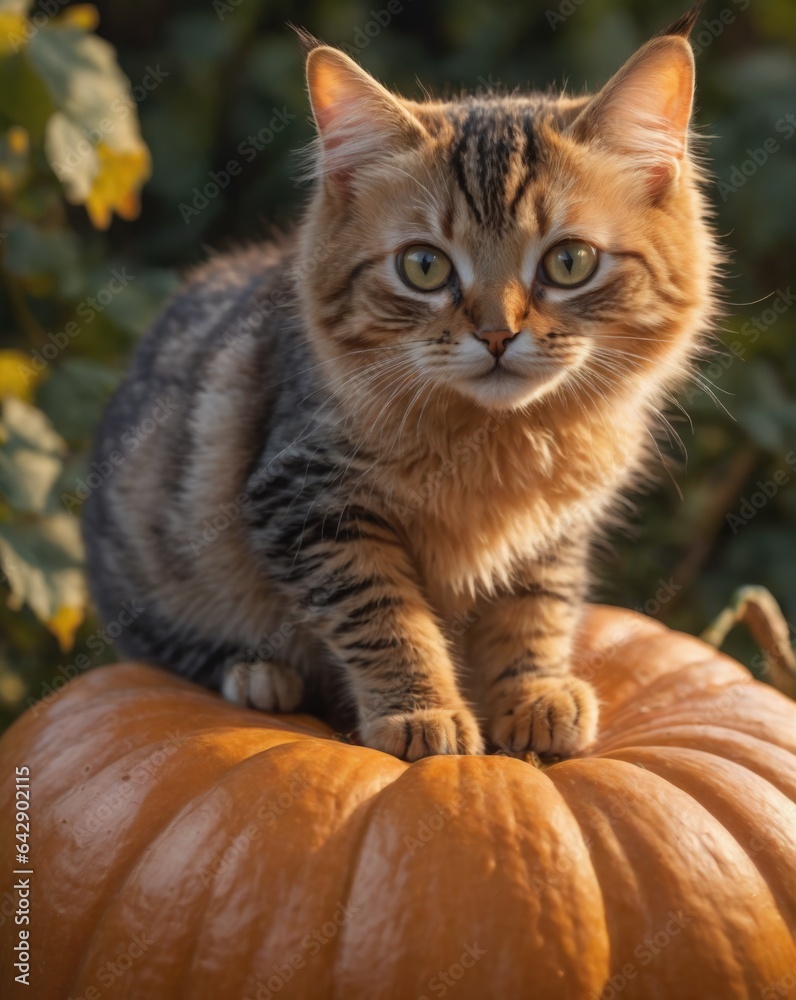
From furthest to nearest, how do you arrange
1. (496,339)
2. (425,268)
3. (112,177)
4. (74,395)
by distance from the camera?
(74,395) → (112,177) → (425,268) → (496,339)

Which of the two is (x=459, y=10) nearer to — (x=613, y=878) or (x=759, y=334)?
(x=759, y=334)

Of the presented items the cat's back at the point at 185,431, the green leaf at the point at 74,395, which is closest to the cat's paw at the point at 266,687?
the cat's back at the point at 185,431

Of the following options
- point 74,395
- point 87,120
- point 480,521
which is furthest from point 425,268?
point 74,395

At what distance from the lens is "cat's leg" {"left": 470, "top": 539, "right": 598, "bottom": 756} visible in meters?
1.66

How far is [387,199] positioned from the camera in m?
1.72

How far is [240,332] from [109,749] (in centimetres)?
90

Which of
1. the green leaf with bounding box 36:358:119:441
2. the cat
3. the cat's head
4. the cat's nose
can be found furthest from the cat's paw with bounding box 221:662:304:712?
the green leaf with bounding box 36:358:119:441

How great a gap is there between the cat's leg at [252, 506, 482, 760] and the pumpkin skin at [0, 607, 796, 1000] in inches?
7.2

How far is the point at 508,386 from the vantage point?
1.57 metres

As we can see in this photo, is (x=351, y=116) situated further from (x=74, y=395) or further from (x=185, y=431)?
(x=74, y=395)

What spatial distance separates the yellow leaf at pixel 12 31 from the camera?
2238mm

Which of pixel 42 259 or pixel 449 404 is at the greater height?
pixel 449 404

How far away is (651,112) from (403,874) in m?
1.21

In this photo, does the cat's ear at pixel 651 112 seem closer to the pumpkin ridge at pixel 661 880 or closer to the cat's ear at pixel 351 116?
the cat's ear at pixel 351 116
